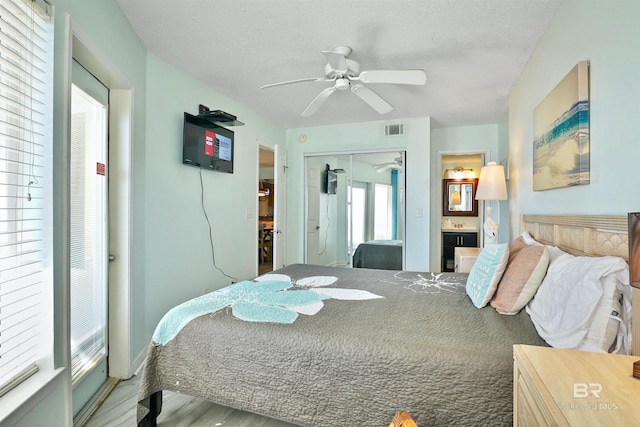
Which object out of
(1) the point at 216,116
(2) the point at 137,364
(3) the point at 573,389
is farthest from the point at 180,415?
(1) the point at 216,116

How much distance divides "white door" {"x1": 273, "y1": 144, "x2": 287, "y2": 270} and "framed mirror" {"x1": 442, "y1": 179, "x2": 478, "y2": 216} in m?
3.00

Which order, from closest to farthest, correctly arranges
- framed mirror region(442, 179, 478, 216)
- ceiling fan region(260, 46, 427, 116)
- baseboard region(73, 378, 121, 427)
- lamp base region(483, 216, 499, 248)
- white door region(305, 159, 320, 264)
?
baseboard region(73, 378, 121, 427)
ceiling fan region(260, 46, 427, 116)
lamp base region(483, 216, 499, 248)
white door region(305, 159, 320, 264)
framed mirror region(442, 179, 478, 216)

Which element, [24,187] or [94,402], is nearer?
[24,187]

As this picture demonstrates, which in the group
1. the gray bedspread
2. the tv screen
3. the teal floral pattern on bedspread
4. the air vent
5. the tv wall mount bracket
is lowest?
the gray bedspread

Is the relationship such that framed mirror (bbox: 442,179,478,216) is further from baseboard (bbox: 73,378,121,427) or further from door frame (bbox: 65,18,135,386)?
baseboard (bbox: 73,378,121,427)

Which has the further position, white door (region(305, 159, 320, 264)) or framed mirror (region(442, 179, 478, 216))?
framed mirror (region(442, 179, 478, 216))

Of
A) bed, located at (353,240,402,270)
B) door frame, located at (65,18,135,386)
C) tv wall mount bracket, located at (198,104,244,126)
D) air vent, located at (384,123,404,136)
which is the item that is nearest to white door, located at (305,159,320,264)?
bed, located at (353,240,402,270)

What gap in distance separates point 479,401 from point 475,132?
4.26 meters

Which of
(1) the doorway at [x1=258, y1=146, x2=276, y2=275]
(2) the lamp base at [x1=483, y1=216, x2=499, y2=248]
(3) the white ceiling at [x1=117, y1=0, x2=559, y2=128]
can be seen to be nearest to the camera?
(3) the white ceiling at [x1=117, y1=0, x2=559, y2=128]

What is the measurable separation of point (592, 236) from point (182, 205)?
2855 millimetres

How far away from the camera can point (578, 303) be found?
3.82 ft

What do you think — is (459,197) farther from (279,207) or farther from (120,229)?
(120,229)

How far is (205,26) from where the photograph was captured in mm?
2160

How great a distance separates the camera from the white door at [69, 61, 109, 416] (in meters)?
1.77
